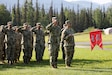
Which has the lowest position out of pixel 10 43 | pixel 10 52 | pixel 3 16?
pixel 3 16

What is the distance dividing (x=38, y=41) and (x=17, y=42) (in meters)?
1.23

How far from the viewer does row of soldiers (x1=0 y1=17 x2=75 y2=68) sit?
58.7 ft

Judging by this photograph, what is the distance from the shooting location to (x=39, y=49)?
2217 centimetres

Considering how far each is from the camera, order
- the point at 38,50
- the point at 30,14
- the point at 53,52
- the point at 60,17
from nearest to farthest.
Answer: the point at 53,52
the point at 38,50
the point at 30,14
the point at 60,17

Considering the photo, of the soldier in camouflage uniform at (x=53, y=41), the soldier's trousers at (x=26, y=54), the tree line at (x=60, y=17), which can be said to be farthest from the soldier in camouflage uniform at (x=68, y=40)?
the tree line at (x=60, y=17)

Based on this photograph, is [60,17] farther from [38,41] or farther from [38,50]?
[38,50]

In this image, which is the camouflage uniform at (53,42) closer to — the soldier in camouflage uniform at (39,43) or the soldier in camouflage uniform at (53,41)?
the soldier in camouflage uniform at (53,41)

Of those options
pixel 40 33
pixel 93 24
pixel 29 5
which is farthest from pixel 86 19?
pixel 40 33

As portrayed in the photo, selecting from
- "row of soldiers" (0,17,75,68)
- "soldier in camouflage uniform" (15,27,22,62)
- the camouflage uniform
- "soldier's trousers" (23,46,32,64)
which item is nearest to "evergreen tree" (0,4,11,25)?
"soldier in camouflage uniform" (15,27,22,62)

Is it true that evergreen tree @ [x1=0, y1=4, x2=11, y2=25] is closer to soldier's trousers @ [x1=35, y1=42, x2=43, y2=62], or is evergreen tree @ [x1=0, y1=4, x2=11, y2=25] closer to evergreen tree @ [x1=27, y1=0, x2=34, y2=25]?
evergreen tree @ [x1=27, y1=0, x2=34, y2=25]

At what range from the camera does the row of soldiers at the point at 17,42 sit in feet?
67.4

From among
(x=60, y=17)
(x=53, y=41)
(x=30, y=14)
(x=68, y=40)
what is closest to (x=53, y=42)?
(x=53, y=41)

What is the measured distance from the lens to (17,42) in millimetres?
21875

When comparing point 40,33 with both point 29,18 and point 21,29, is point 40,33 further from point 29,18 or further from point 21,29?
point 29,18
